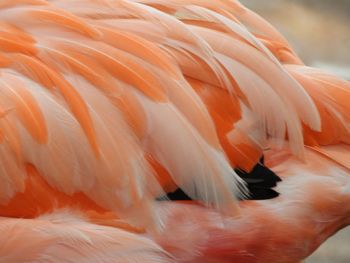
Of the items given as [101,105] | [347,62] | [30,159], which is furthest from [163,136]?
[347,62]

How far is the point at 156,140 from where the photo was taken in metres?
2.01

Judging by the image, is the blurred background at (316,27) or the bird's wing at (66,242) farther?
the blurred background at (316,27)

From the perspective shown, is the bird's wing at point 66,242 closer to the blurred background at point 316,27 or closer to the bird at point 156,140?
the bird at point 156,140

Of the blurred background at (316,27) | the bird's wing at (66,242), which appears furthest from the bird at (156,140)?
the blurred background at (316,27)

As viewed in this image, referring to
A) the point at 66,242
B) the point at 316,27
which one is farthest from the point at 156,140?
the point at 316,27

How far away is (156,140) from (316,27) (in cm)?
275

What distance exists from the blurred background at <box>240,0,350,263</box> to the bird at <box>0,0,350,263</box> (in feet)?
6.94

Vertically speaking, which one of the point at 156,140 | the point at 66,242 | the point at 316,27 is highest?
the point at 156,140

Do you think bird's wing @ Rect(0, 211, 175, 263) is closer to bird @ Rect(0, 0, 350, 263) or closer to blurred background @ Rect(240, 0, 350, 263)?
bird @ Rect(0, 0, 350, 263)

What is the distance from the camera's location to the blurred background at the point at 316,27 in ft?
14.4

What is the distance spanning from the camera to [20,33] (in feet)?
6.74

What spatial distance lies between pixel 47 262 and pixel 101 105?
13.4 inches

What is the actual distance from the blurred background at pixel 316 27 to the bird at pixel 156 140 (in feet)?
6.94

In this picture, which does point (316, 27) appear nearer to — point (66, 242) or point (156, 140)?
point (156, 140)
